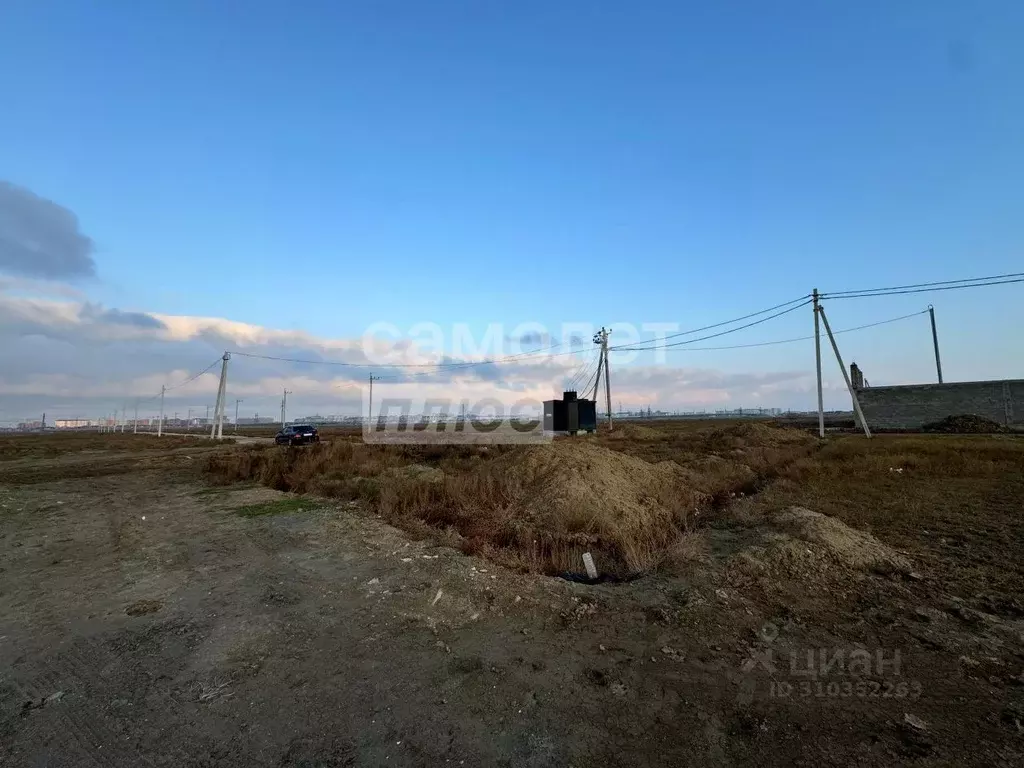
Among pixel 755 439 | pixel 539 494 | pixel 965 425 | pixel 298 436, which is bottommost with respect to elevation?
pixel 539 494

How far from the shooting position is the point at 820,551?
272 inches

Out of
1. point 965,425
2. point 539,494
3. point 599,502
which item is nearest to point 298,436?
point 539,494

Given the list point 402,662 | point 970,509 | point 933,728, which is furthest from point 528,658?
point 970,509

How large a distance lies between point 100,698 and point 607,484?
30.8 ft

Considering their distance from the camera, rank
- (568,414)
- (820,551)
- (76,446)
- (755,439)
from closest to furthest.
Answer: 1. (820,551)
2. (755,439)
3. (568,414)
4. (76,446)

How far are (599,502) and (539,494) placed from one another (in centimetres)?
131

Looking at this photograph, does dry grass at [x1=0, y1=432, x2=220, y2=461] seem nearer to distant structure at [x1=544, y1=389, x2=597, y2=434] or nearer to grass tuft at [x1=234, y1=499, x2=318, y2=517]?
distant structure at [x1=544, y1=389, x2=597, y2=434]

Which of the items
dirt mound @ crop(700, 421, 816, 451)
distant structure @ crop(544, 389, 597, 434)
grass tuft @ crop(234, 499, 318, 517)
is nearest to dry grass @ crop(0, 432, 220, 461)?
distant structure @ crop(544, 389, 597, 434)

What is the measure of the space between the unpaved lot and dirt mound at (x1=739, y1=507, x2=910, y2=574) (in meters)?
0.05

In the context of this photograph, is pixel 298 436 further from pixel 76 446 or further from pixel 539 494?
pixel 539 494

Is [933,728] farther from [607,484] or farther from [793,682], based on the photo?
[607,484]

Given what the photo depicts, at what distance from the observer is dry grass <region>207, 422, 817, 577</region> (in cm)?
801

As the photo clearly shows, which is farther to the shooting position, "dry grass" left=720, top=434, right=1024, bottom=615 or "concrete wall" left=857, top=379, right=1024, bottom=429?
"concrete wall" left=857, top=379, right=1024, bottom=429

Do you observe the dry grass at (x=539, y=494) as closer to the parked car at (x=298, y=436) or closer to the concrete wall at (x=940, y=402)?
the parked car at (x=298, y=436)
